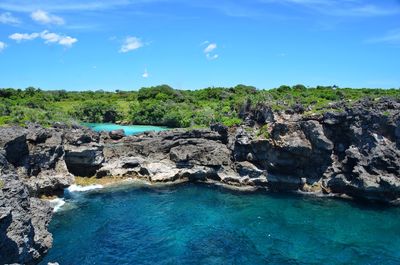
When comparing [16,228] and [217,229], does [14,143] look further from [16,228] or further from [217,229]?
[16,228]

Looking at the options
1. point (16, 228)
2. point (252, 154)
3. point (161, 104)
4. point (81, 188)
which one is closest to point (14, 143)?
point (81, 188)

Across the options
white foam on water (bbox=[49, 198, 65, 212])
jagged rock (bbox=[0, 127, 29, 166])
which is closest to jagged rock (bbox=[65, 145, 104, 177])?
white foam on water (bbox=[49, 198, 65, 212])

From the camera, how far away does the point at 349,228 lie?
1548 inches

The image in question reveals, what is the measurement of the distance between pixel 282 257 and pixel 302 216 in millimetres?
10507

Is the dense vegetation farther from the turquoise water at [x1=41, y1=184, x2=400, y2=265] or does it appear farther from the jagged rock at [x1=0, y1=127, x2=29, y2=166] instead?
the jagged rock at [x1=0, y1=127, x2=29, y2=166]

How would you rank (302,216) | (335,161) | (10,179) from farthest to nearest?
1. (335,161)
2. (302,216)
3. (10,179)

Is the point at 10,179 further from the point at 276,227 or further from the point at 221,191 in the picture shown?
the point at 221,191

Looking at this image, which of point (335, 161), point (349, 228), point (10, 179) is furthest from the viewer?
point (335, 161)

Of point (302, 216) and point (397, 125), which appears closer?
point (302, 216)

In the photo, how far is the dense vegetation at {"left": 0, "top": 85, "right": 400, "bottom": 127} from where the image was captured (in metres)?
80.6

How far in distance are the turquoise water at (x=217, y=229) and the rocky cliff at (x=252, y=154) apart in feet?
9.58

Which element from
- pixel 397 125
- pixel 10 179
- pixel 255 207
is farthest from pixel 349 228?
pixel 10 179

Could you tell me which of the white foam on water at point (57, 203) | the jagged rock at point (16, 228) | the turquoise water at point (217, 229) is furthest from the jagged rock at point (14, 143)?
the jagged rock at point (16, 228)

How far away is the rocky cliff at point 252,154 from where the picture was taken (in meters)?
45.4
